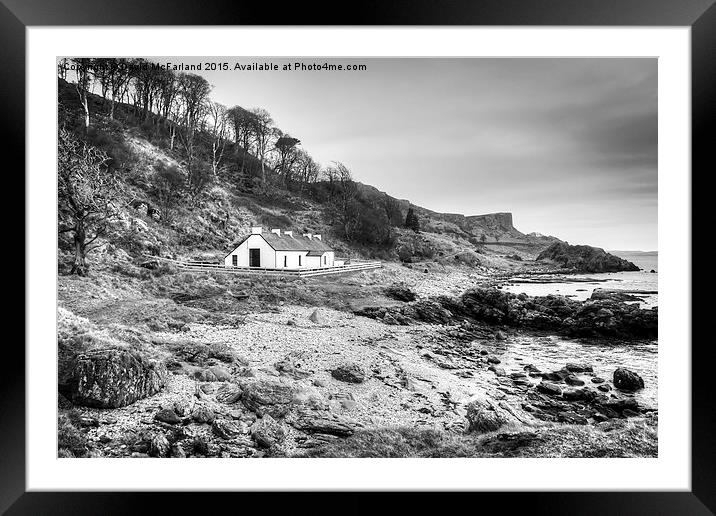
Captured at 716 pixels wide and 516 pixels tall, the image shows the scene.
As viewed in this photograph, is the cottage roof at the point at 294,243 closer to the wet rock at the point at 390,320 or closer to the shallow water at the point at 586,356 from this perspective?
the wet rock at the point at 390,320

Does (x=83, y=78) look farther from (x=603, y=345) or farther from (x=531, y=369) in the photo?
(x=603, y=345)

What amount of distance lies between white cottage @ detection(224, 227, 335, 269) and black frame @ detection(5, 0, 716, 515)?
1515 mm

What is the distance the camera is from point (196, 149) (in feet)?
9.30

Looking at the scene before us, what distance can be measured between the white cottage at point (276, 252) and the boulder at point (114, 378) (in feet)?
3.37

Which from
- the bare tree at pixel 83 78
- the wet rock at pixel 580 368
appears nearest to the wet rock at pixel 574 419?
the wet rock at pixel 580 368

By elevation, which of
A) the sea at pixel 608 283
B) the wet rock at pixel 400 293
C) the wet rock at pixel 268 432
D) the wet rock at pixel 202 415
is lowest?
the wet rock at pixel 268 432

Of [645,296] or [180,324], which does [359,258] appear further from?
[645,296]

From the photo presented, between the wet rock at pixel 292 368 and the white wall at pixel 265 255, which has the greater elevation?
the white wall at pixel 265 255

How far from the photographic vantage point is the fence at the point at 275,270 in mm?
2732

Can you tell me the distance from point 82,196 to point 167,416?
1865 mm

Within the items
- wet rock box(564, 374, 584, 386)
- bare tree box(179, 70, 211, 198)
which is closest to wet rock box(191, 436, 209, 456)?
bare tree box(179, 70, 211, 198)
